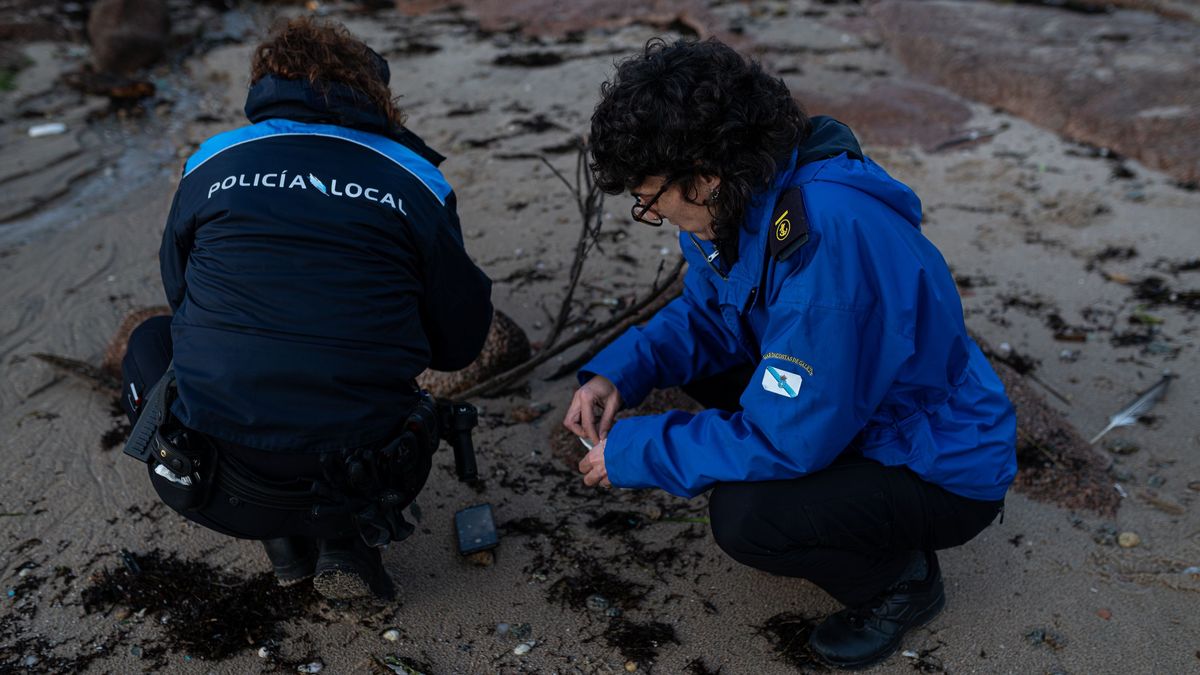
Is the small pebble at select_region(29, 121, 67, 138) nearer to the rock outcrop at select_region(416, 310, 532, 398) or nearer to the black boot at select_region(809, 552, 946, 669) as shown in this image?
the rock outcrop at select_region(416, 310, 532, 398)

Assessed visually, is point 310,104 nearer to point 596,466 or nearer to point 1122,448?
point 596,466

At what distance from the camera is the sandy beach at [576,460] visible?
2203 mm

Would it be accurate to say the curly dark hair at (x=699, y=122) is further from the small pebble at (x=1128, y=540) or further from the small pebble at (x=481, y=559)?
the small pebble at (x=1128, y=540)

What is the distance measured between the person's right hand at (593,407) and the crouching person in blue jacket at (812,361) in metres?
0.21

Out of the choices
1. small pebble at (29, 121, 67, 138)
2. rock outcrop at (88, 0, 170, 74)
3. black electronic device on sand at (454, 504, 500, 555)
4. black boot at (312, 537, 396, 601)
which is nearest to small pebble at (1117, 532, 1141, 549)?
black electronic device on sand at (454, 504, 500, 555)

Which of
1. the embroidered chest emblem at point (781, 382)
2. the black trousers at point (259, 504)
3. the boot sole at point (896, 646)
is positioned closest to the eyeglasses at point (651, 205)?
the embroidered chest emblem at point (781, 382)

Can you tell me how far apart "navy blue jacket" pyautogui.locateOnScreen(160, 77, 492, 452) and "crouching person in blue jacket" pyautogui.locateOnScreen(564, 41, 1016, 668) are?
506 mm

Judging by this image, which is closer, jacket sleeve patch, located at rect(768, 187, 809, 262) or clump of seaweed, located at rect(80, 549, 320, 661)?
jacket sleeve patch, located at rect(768, 187, 809, 262)

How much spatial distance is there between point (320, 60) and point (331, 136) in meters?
0.20

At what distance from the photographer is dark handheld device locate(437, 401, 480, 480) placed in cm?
222

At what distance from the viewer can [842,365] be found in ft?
5.48

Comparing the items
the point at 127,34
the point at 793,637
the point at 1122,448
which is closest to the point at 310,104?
the point at 793,637

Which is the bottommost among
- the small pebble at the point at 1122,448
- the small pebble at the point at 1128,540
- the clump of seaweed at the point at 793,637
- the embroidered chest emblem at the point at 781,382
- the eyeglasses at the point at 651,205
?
the clump of seaweed at the point at 793,637

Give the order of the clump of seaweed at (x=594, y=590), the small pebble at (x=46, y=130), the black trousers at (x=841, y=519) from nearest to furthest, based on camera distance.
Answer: the black trousers at (x=841, y=519), the clump of seaweed at (x=594, y=590), the small pebble at (x=46, y=130)
